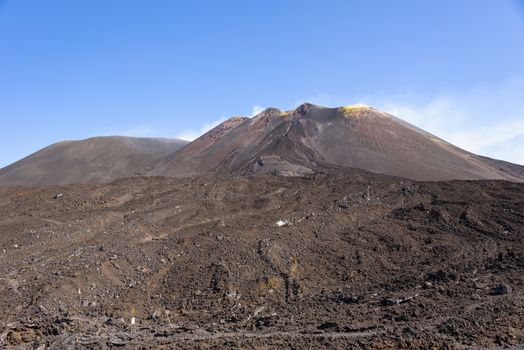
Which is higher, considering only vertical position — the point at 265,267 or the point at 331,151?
the point at 331,151

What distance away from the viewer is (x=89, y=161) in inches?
2758

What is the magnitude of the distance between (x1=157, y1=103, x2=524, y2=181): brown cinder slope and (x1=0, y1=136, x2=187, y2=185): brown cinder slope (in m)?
7.13

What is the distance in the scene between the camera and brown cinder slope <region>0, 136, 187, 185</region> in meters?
62.4

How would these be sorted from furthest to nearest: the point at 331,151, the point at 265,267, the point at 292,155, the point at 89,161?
the point at 89,161
the point at 331,151
the point at 292,155
the point at 265,267

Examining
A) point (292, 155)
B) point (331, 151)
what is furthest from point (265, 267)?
point (331, 151)

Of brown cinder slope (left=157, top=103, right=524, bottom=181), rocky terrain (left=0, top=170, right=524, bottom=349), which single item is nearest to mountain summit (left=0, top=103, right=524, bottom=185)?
brown cinder slope (left=157, top=103, right=524, bottom=181)

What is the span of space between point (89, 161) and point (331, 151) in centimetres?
3518

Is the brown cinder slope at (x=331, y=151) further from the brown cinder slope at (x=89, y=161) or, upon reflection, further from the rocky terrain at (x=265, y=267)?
the rocky terrain at (x=265, y=267)

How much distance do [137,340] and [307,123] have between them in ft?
161

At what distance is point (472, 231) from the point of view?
2048cm

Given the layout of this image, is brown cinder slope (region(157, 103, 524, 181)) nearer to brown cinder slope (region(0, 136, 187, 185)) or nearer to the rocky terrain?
brown cinder slope (region(0, 136, 187, 185))

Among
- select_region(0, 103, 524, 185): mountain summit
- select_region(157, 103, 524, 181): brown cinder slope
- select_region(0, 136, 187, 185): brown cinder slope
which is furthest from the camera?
select_region(0, 136, 187, 185): brown cinder slope

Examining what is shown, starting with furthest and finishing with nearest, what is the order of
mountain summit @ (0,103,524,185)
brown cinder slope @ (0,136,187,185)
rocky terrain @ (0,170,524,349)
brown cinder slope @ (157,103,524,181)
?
1. brown cinder slope @ (0,136,187,185)
2. mountain summit @ (0,103,524,185)
3. brown cinder slope @ (157,103,524,181)
4. rocky terrain @ (0,170,524,349)

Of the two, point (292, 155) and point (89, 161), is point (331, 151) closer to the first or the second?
point (292, 155)
